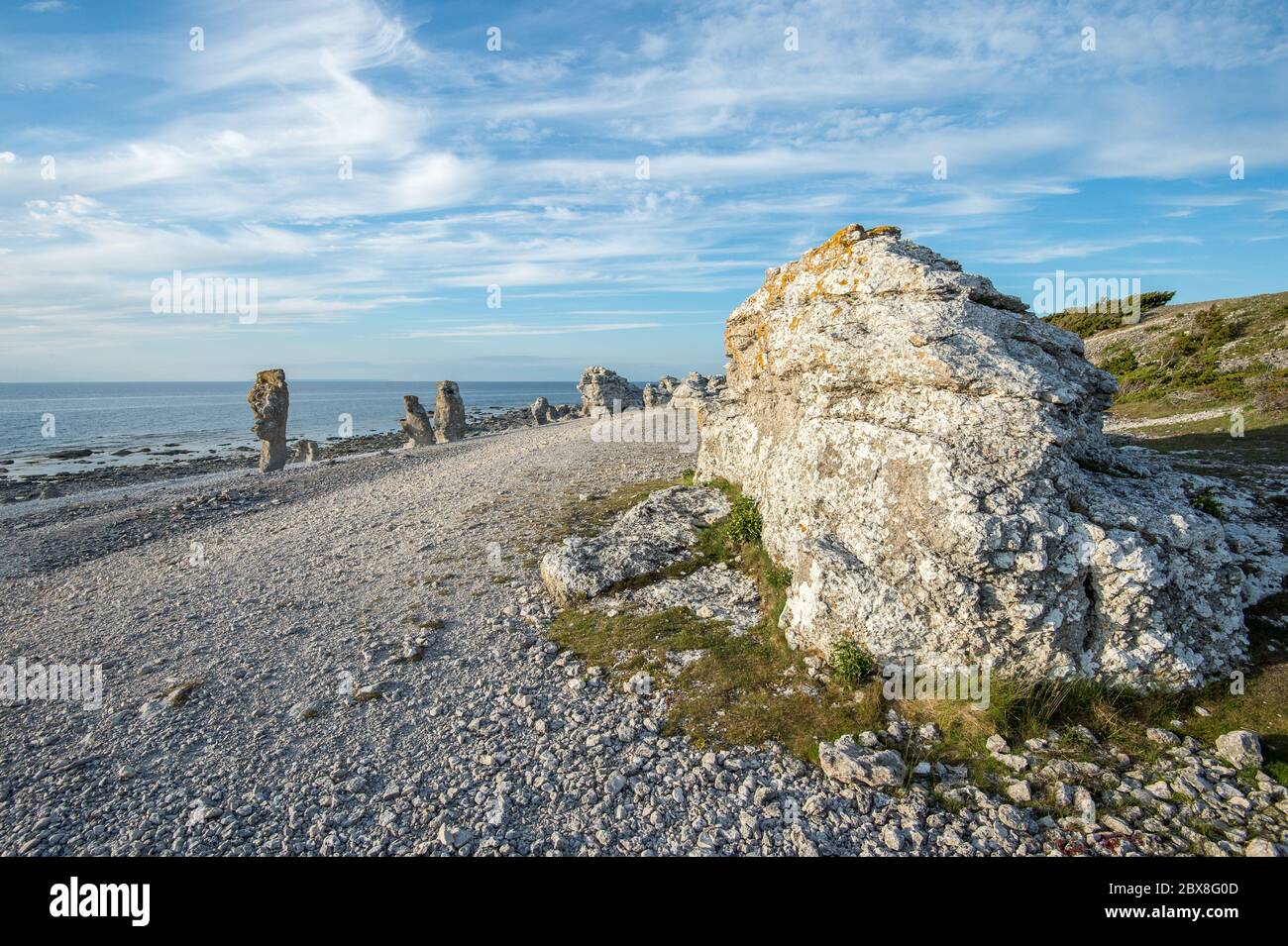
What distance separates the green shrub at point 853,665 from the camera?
910cm

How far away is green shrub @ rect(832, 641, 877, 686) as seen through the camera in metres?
9.10

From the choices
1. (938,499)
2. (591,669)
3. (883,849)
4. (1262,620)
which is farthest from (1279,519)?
(591,669)

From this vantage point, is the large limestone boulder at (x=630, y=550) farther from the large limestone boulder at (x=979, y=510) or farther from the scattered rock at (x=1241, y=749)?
the scattered rock at (x=1241, y=749)

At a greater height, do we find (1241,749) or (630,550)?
(630,550)

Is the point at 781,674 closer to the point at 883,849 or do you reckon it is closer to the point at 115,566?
the point at 883,849

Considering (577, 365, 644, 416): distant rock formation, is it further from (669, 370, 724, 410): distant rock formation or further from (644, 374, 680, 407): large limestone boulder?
(669, 370, 724, 410): distant rock formation

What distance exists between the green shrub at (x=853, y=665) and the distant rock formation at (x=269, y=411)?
134 feet

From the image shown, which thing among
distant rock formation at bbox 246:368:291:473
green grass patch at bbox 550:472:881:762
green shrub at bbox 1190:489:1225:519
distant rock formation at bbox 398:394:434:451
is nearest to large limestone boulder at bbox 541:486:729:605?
green grass patch at bbox 550:472:881:762

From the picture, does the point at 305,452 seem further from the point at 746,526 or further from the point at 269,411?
the point at 746,526

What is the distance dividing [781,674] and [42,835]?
10050 mm

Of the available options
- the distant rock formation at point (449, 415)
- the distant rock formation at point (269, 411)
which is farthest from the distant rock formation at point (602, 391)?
the distant rock formation at point (269, 411)

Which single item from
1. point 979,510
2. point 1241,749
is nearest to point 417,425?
point 979,510

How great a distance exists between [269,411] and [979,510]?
43.4m

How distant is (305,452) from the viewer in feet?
175
